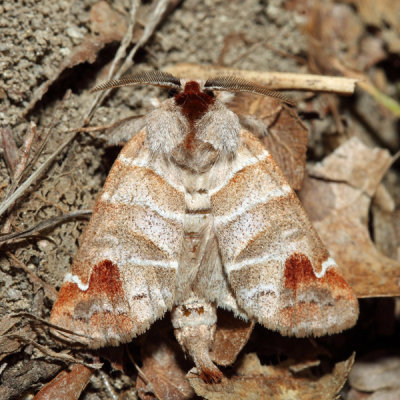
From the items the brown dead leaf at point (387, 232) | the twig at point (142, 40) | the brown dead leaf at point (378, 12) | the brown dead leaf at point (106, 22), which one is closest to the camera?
the twig at point (142, 40)

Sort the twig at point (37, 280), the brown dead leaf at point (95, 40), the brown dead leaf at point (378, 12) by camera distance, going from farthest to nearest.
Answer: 1. the brown dead leaf at point (378, 12)
2. the brown dead leaf at point (95, 40)
3. the twig at point (37, 280)

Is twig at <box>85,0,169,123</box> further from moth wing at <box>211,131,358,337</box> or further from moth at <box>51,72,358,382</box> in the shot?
moth wing at <box>211,131,358,337</box>

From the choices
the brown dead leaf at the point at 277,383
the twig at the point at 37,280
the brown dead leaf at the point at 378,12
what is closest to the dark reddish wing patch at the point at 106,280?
the twig at the point at 37,280

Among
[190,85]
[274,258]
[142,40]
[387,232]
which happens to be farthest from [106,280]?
[387,232]

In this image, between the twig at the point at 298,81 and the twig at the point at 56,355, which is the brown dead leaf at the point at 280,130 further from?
the twig at the point at 56,355

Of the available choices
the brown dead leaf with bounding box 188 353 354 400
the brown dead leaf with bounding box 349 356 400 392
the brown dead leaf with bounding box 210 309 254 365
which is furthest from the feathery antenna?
the brown dead leaf with bounding box 349 356 400 392

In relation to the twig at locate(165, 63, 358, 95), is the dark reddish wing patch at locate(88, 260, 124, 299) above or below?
above

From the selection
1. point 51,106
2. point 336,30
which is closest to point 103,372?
point 51,106
